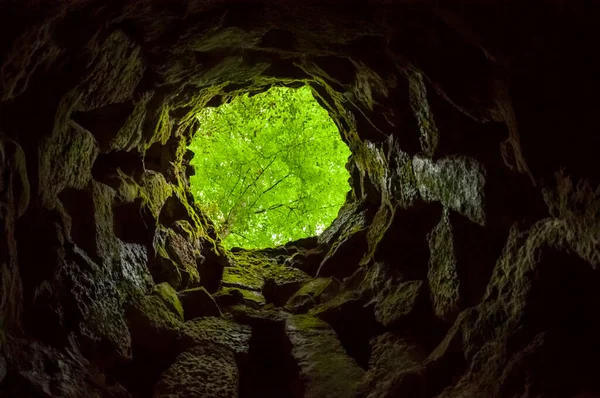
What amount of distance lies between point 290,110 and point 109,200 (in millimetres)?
9477

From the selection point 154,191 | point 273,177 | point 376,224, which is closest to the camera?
point 154,191

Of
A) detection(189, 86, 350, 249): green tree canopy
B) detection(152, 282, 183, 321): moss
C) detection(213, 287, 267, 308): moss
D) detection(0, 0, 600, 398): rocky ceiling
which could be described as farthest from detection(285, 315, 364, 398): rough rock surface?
detection(189, 86, 350, 249): green tree canopy

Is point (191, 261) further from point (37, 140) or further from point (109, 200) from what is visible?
point (37, 140)

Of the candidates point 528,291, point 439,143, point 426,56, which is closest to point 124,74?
point 426,56

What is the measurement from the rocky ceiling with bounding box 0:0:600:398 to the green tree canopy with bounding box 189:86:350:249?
8.97 m

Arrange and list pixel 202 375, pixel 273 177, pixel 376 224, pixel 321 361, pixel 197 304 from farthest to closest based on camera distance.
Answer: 1. pixel 273 177
2. pixel 376 224
3. pixel 197 304
4. pixel 321 361
5. pixel 202 375

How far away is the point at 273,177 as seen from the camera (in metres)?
18.7

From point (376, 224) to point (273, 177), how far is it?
10.8 meters

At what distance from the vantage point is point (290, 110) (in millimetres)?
14828

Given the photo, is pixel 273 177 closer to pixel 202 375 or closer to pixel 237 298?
pixel 237 298

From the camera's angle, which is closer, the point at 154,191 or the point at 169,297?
the point at 169,297

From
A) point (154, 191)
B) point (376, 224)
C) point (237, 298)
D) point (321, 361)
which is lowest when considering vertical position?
point (321, 361)

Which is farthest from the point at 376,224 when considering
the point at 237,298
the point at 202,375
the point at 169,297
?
the point at 202,375

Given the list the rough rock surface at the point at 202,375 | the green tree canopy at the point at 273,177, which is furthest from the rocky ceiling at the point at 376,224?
the green tree canopy at the point at 273,177
